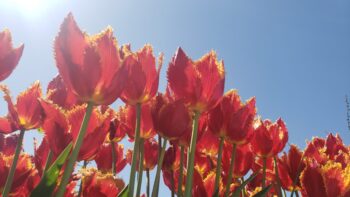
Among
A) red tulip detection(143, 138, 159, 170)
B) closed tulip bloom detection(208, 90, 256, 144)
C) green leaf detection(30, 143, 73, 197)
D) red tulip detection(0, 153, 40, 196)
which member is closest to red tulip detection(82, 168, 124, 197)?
green leaf detection(30, 143, 73, 197)

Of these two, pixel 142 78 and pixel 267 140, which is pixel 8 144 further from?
pixel 267 140

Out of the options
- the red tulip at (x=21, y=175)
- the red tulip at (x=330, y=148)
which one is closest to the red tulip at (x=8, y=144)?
the red tulip at (x=21, y=175)

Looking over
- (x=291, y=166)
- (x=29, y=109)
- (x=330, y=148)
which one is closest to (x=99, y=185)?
(x=29, y=109)

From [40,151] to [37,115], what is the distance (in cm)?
14

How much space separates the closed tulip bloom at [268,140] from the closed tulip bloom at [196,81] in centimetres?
56

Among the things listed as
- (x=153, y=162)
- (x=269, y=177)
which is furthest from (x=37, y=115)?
(x=269, y=177)

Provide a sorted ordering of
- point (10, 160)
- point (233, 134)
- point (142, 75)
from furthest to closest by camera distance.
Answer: point (233, 134)
point (10, 160)
point (142, 75)

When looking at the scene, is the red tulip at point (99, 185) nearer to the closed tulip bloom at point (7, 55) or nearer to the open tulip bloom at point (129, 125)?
the open tulip bloom at point (129, 125)

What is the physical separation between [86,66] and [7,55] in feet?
1.18

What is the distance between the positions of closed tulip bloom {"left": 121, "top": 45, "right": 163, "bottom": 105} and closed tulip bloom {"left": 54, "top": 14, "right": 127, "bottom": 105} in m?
0.21

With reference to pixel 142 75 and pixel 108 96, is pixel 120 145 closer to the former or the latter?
pixel 142 75

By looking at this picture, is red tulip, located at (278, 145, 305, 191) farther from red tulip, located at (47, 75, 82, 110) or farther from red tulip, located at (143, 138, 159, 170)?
red tulip, located at (47, 75, 82, 110)

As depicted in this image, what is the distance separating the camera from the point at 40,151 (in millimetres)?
1465

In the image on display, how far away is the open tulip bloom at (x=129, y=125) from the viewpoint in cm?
117
